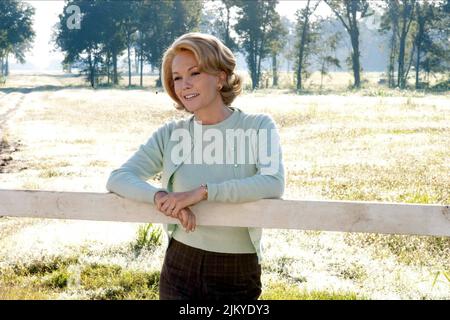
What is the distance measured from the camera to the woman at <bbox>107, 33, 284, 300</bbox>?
8.08 feet

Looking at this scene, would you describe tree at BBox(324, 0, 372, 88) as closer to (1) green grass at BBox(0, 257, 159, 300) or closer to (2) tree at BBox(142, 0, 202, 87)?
(2) tree at BBox(142, 0, 202, 87)

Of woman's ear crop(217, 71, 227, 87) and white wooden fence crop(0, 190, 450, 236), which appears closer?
white wooden fence crop(0, 190, 450, 236)

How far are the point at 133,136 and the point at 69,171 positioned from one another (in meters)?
6.93

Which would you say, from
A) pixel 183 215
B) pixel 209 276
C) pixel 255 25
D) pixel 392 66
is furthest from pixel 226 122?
pixel 392 66

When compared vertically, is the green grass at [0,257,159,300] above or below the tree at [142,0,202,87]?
below

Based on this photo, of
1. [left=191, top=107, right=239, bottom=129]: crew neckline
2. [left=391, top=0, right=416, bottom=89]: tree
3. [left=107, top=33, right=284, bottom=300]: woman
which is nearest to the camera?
[left=107, top=33, right=284, bottom=300]: woman

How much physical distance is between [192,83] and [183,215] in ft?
1.99

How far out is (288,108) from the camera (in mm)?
24641

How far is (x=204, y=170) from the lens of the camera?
2.56 meters

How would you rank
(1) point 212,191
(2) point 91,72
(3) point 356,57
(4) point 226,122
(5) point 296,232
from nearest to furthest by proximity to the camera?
(1) point 212,191
(4) point 226,122
(5) point 296,232
(3) point 356,57
(2) point 91,72

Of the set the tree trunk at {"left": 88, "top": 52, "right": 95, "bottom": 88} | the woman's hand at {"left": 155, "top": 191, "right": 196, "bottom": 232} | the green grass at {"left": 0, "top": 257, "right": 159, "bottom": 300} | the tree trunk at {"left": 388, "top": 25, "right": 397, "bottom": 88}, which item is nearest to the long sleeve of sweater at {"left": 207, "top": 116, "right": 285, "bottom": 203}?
the woman's hand at {"left": 155, "top": 191, "right": 196, "bottom": 232}

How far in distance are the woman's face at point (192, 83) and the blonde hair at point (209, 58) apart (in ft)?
0.10
